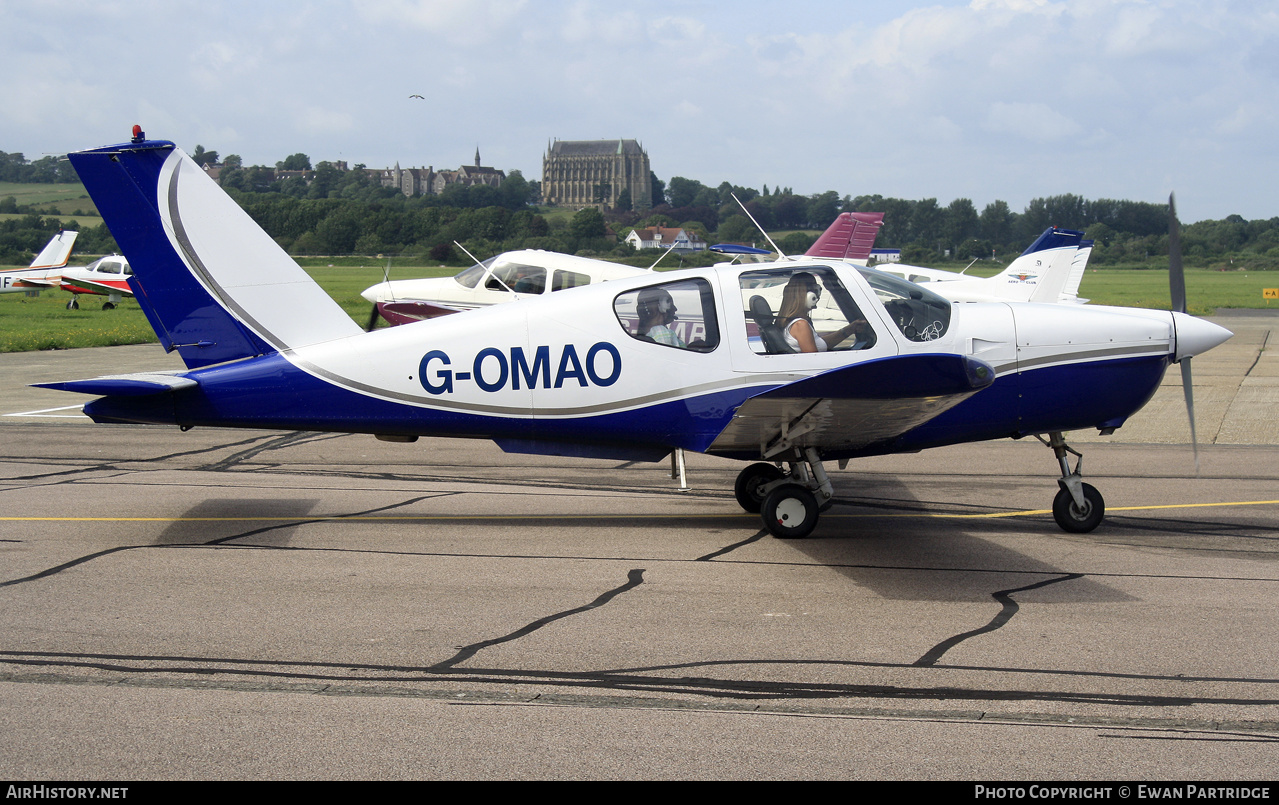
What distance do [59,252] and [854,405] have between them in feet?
187

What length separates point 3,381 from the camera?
1891 cm

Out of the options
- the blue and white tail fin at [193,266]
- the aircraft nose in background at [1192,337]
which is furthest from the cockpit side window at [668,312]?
the aircraft nose in background at [1192,337]

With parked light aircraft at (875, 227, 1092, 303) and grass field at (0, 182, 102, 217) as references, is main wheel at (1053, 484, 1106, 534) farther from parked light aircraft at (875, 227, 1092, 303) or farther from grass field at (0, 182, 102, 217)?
grass field at (0, 182, 102, 217)

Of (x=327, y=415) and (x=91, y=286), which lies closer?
(x=327, y=415)

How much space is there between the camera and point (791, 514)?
7574 mm

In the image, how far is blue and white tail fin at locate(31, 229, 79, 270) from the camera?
53.0 meters

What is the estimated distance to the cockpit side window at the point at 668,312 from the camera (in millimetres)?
7547

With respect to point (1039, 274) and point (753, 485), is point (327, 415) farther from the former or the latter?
point (1039, 274)

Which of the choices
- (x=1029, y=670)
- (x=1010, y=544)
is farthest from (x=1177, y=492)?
(x=1029, y=670)

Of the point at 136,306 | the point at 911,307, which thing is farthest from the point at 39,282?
the point at 911,307

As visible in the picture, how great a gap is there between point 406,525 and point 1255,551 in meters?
6.33

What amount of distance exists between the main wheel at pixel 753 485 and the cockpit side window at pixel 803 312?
1.55m

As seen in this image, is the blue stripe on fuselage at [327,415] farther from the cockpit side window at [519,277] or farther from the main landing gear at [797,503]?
the cockpit side window at [519,277]

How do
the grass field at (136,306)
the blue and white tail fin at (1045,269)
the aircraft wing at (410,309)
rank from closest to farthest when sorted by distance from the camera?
the aircraft wing at (410,309) → the blue and white tail fin at (1045,269) → the grass field at (136,306)
